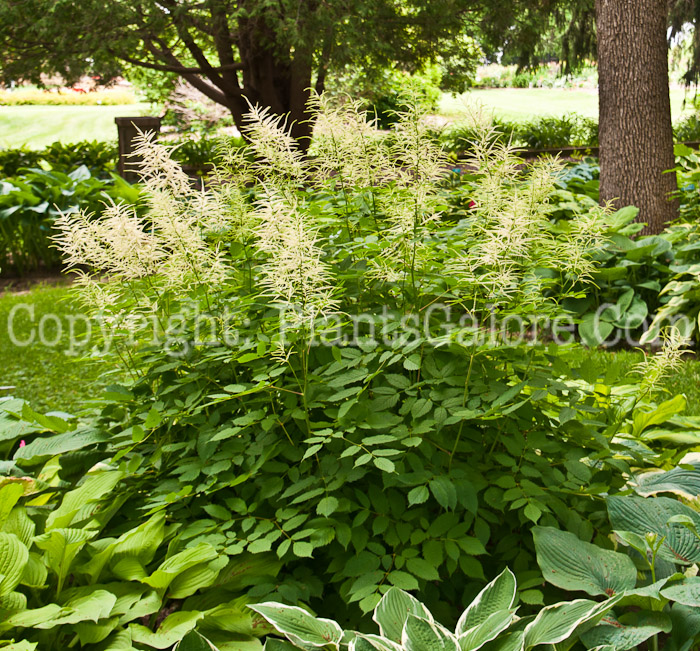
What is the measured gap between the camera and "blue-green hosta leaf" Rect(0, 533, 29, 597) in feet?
5.23

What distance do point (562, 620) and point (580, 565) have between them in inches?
7.3

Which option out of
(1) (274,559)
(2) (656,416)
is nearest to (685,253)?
(2) (656,416)

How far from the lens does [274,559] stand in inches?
69.8

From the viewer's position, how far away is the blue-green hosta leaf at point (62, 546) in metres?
1.68

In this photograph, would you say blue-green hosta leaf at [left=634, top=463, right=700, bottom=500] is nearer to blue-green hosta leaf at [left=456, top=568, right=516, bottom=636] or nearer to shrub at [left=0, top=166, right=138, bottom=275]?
blue-green hosta leaf at [left=456, top=568, right=516, bottom=636]

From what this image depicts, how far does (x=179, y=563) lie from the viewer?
1634 millimetres

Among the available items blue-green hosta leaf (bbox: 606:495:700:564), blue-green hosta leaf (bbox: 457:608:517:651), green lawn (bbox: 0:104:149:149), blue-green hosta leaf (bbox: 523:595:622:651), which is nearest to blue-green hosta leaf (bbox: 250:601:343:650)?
blue-green hosta leaf (bbox: 457:608:517:651)

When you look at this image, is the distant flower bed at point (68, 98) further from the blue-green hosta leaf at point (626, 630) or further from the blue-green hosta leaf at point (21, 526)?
the blue-green hosta leaf at point (626, 630)

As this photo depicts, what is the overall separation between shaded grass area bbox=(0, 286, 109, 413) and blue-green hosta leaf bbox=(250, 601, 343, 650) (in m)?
2.28

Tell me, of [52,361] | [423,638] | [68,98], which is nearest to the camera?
[423,638]

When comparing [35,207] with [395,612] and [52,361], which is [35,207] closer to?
[52,361]

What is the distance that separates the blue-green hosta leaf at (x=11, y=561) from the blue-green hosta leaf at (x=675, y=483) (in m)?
1.65

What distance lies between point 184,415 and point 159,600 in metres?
0.46

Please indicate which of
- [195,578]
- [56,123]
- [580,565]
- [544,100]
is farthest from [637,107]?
[544,100]
